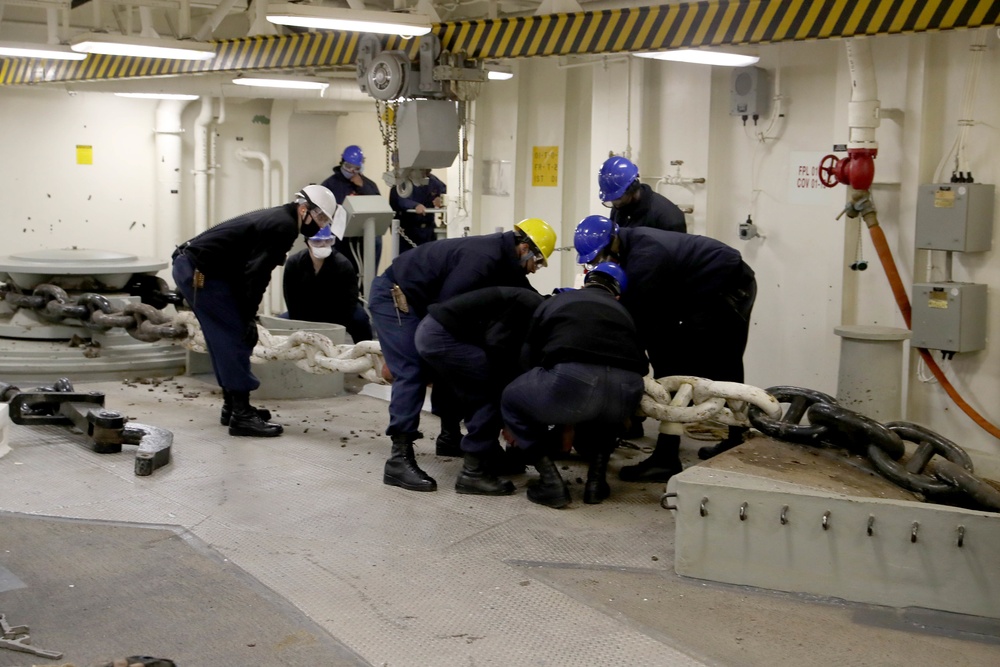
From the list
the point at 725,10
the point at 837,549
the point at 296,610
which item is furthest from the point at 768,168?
the point at 296,610

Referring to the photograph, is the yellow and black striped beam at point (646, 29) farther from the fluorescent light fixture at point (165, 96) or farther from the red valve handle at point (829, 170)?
the fluorescent light fixture at point (165, 96)

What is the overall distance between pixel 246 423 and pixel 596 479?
7.62ft

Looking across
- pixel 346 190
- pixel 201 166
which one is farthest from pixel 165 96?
pixel 346 190

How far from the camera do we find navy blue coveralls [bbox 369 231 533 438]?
5.76m

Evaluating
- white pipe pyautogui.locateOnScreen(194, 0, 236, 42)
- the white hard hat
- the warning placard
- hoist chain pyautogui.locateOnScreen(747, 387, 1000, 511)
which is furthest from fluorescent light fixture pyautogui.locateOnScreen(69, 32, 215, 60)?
hoist chain pyautogui.locateOnScreen(747, 387, 1000, 511)

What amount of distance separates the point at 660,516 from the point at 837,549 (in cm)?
113

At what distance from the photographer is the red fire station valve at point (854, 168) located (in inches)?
255

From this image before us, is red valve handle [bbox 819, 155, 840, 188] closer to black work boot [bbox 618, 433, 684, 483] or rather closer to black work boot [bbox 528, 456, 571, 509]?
black work boot [bbox 618, 433, 684, 483]

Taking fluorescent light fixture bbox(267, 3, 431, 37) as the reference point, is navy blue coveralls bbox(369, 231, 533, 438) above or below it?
below

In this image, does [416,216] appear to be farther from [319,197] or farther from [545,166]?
[319,197]

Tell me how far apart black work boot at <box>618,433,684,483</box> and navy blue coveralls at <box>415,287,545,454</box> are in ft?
2.65

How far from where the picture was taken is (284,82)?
34.0ft

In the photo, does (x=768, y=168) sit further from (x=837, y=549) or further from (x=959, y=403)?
(x=837, y=549)

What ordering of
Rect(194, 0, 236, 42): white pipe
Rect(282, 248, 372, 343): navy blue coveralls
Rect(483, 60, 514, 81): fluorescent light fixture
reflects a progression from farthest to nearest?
Rect(483, 60, 514, 81): fluorescent light fixture < Rect(282, 248, 372, 343): navy blue coveralls < Rect(194, 0, 236, 42): white pipe
